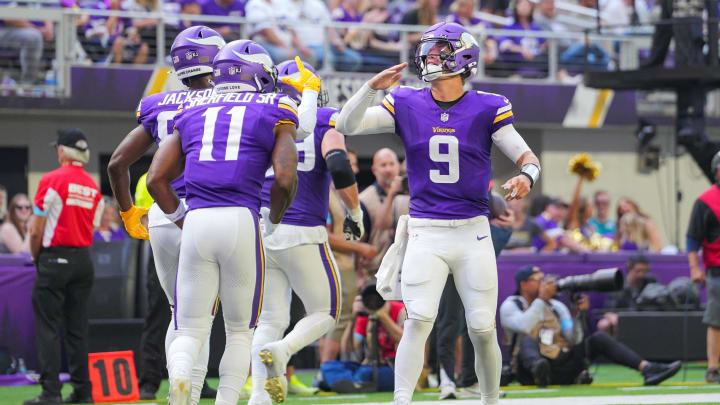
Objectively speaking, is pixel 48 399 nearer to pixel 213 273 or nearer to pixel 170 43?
pixel 213 273

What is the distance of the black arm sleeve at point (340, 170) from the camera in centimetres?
688

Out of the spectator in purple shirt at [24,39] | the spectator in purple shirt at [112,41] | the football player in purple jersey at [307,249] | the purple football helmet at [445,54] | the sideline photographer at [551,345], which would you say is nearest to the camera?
the purple football helmet at [445,54]

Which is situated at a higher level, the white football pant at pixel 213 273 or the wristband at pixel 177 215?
the wristband at pixel 177 215

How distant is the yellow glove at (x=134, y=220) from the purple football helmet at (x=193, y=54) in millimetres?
765

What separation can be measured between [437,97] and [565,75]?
11.0m

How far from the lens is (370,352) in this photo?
930 cm

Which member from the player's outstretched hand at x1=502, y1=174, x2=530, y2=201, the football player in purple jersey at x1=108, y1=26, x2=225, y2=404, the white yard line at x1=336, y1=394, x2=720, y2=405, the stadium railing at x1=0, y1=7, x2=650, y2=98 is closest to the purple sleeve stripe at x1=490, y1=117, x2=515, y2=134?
the player's outstretched hand at x1=502, y1=174, x2=530, y2=201

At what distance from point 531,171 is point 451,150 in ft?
1.42

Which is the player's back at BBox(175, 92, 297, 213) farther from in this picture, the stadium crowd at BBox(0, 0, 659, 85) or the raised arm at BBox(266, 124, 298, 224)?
the stadium crowd at BBox(0, 0, 659, 85)

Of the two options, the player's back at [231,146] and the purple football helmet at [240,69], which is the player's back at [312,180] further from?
the player's back at [231,146]

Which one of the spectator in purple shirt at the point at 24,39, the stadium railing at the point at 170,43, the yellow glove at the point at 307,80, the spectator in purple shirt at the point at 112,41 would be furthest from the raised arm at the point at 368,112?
the spectator in purple shirt at the point at 112,41

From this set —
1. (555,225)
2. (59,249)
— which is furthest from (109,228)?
Result: (555,225)

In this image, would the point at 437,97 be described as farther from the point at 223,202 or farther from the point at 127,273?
the point at 127,273

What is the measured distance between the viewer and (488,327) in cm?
603
